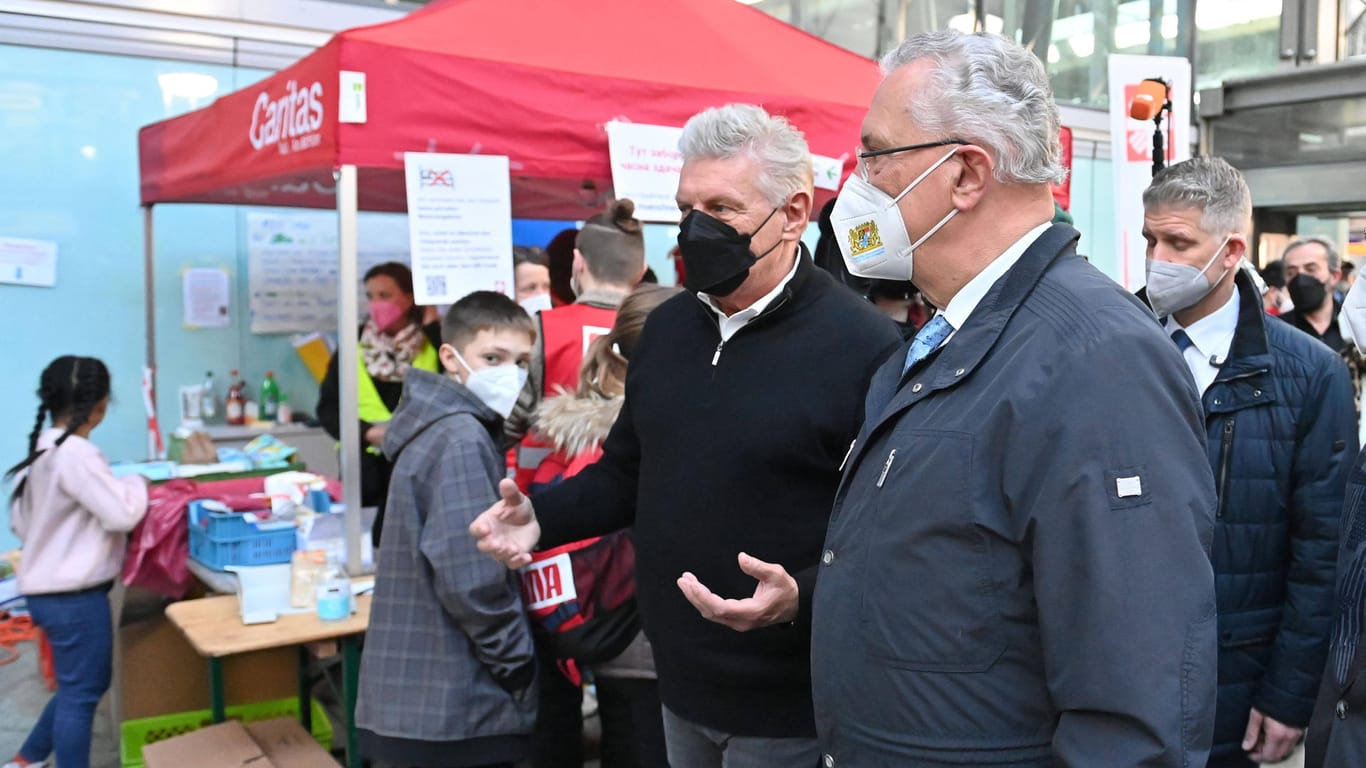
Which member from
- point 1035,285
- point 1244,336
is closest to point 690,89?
point 1244,336

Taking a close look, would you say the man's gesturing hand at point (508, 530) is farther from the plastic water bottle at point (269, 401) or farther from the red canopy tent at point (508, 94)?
the plastic water bottle at point (269, 401)

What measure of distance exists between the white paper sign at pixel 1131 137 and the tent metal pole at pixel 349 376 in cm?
341

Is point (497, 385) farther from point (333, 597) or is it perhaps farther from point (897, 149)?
point (897, 149)

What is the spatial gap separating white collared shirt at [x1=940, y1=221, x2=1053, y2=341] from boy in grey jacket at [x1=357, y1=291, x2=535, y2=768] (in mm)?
1619

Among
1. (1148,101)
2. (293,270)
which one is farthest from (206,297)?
(1148,101)

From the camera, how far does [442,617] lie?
2744mm

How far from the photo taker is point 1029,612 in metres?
1.17

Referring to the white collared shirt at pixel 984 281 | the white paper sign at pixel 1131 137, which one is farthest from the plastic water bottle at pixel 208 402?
the white collared shirt at pixel 984 281

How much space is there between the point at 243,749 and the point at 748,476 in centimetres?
237

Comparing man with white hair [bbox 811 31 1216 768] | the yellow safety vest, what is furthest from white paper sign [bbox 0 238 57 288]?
man with white hair [bbox 811 31 1216 768]

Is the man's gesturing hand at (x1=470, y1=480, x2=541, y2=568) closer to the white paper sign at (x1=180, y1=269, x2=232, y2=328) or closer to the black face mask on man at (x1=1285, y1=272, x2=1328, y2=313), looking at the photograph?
the black face mask on man at (x1=1285, y1=272, x2=1328, y2=313)

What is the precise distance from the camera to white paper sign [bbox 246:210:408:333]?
677cm

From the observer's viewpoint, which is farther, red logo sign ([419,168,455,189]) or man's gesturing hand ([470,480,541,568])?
red logo sign ([419,168,455,189])

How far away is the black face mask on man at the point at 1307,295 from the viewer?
5289 millimetres
